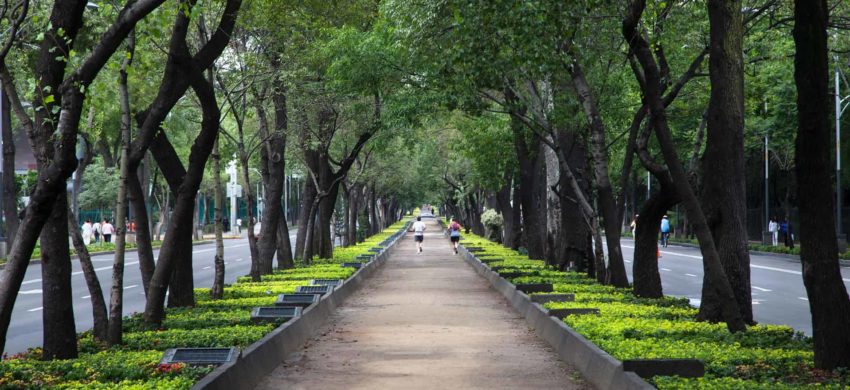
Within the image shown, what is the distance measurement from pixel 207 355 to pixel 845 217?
53991mm

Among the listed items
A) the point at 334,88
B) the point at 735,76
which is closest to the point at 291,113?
the point at 334,88

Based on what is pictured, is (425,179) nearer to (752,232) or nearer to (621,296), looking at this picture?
(752,232)

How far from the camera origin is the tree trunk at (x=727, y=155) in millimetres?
13688

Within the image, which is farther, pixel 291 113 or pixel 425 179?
pixel 425 179

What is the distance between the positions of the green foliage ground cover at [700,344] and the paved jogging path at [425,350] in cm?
71

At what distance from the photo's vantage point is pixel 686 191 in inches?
513

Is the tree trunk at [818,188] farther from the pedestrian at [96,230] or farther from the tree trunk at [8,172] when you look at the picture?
the pedestrian at [96,230]

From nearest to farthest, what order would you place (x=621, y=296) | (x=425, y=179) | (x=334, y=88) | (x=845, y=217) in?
(x=621, y=296), (x=334, y=88), (x=845, y=217), (x=425, y=179)

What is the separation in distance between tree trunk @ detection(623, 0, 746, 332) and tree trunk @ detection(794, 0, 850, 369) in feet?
9.12

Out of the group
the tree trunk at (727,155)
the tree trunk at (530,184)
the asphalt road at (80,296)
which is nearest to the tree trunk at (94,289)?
the asphalt road at (80,296)

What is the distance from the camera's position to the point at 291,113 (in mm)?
31125

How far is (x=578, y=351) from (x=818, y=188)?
12.2 ft

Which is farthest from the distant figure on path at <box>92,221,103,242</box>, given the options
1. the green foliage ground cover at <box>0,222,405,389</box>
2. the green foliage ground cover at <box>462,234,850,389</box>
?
the green foliage ground cover at <box>462,234,850,389</box>

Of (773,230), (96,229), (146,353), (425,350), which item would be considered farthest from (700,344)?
(96,229)
